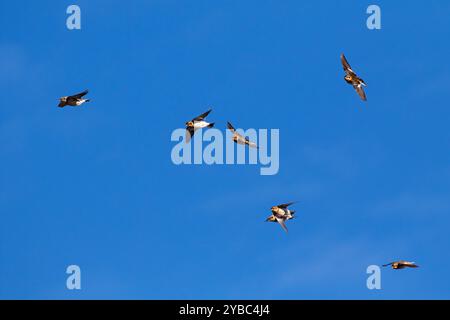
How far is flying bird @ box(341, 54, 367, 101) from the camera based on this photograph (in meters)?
78.1

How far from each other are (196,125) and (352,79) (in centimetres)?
933

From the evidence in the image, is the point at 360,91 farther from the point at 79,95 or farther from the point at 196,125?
the point at 79,95

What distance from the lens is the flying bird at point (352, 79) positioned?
7806cm

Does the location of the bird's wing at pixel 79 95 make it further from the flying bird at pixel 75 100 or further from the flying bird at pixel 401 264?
the flying bird at pixel 401 264

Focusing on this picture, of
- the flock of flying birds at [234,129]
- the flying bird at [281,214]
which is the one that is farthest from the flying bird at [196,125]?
the flying bird at [281,214]

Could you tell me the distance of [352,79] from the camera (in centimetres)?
7831

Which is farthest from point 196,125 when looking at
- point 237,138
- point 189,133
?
point 237,138

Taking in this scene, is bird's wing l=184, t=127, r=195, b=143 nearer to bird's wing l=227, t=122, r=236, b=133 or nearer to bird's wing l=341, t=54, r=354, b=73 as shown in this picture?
Result: bird's wing l=227, t=122, r=236, b=133

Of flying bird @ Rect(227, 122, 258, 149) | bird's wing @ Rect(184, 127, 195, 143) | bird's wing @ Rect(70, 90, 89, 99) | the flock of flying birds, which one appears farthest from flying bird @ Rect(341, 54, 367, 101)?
bird's wing @ Rect(70, 90, 89, 99)

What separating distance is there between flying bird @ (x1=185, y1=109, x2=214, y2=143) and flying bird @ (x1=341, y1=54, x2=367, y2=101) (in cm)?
813
